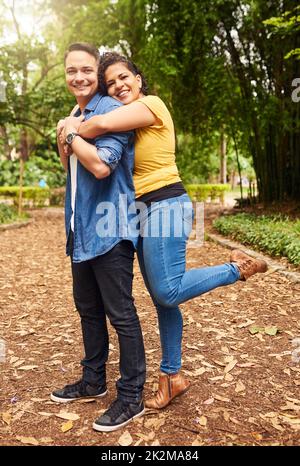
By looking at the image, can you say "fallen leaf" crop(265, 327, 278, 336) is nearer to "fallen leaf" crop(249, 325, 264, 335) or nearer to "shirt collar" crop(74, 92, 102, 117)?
"fallen leaf" crop(249, 325, 264, 335)

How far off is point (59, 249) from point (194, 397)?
19.1ft

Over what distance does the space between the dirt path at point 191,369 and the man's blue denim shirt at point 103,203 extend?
0.87m

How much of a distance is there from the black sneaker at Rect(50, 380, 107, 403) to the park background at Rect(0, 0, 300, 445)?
0.40ft

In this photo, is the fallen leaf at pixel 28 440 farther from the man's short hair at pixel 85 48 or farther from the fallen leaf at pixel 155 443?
the man's short hair at pixel 85 48

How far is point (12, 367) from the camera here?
309cm

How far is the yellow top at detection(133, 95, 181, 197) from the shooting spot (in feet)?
7.18

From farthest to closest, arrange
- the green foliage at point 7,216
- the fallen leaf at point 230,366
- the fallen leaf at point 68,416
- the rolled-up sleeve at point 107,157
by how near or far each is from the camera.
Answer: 1. the green foliage at point 7,216
2. the fallen leaf at point 230,366
3. the fallen leaf at point 68,416
4. the rolled-up sleeve at point 107,157

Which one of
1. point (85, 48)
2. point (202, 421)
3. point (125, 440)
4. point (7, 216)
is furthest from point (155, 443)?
point (7, 216)

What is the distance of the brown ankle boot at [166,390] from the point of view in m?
2.42

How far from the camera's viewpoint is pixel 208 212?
12.8 meters

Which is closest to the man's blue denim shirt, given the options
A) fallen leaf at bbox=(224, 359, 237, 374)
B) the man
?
the man

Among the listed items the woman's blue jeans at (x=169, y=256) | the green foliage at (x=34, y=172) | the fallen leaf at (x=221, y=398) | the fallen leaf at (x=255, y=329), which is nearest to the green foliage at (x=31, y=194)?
the green foliage at (x=34, y=172)

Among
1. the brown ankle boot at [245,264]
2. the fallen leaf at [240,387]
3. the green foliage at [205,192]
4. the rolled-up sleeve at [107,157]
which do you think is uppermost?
the green foliage at [205,192]

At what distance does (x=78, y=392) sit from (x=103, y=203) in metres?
1.12
